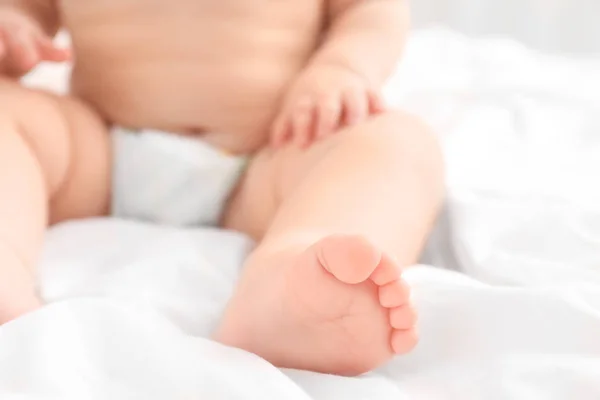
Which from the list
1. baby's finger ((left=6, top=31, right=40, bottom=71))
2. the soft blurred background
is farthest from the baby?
the soft blurred background

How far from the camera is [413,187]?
0.61 m

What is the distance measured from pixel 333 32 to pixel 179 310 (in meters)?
0.41

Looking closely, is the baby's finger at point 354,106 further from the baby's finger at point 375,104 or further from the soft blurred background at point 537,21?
the soft blurred background at point 537,21

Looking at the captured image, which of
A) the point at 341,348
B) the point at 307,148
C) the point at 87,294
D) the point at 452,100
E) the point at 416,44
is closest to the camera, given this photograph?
the point at 341,348

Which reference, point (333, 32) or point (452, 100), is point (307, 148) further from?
point (452, 100)

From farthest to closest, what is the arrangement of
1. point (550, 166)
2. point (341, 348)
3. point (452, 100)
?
point (452, 100) → point (550, 166) → point (341, 348)

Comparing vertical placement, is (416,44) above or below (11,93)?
below

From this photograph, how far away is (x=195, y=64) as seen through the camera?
2.57ft

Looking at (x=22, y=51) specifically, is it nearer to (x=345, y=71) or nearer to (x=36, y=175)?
(x=36, y=175)

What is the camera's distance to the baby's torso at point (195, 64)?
784mm

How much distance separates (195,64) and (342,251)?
43cm

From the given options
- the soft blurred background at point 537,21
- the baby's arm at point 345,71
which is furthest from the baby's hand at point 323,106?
the soft blurred background at point 537,21

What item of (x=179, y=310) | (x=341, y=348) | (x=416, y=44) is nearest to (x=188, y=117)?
(x=179, y=310)

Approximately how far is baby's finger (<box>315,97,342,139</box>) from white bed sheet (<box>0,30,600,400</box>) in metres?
0.12
